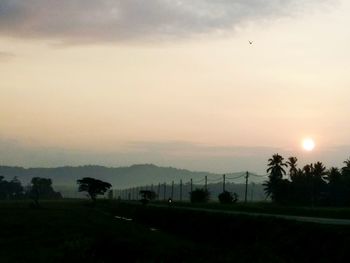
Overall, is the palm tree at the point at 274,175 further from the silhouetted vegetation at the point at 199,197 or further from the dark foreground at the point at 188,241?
the dark foreground at the point at 188,241

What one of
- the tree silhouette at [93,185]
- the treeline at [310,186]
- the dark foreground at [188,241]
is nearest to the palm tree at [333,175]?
the treeline at [310,186]

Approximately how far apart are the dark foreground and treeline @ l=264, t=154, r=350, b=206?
2361 inches

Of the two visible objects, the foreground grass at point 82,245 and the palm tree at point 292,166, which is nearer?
the foreground grass at point 82,245

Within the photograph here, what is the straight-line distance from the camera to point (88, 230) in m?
53.8

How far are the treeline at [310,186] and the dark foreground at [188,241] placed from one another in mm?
59982

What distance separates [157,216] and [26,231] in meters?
18.5

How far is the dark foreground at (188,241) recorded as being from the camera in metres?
31.2

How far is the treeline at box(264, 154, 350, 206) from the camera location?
4469 inches

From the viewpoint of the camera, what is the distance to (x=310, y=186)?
123562 millimetres

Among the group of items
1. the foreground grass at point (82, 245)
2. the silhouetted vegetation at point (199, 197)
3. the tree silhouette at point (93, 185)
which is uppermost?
the tree silhouette at point (93, 185)

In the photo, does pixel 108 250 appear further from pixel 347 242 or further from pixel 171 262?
pixel 347 242

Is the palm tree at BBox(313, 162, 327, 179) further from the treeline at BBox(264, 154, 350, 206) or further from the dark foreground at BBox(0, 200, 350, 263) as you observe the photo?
the dark foreground at BBox(0, 200, 350, 263)

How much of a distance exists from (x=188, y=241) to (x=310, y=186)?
80.9m

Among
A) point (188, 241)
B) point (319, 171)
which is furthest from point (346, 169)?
point (188, 241)
